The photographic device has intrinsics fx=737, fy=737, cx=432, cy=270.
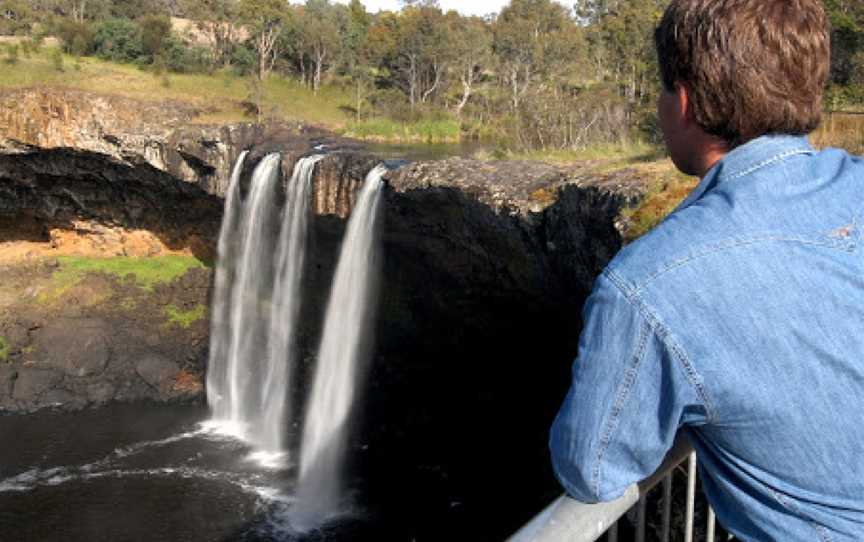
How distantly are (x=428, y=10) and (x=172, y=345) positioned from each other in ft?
86.0

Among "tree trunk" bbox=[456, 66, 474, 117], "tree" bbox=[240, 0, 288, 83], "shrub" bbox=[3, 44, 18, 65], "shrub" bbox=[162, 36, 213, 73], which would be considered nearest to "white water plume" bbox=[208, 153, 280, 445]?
"shrub" bbox=[3, 44, 18, 65]

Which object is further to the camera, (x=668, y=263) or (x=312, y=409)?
(x=312, y=409)

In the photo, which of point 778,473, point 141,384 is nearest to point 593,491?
point 778,473

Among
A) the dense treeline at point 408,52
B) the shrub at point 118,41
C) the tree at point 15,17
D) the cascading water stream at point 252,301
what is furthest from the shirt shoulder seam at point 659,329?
the tree at point 15,17

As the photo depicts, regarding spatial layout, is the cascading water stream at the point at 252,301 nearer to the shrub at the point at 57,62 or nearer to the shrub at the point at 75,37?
the shrub at the point at 57,62

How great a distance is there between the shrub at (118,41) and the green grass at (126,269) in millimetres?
13381

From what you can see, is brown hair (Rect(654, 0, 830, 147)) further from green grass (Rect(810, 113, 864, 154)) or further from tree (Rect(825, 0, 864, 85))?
tree (Rect(825, 0, 864, 85))

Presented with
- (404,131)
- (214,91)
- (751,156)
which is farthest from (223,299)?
(751,156)

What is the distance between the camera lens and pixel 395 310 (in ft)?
63.1

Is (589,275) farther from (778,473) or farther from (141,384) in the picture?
(141,384)

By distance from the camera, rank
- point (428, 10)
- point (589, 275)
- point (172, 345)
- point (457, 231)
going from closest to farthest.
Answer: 1. point (589, 275)
2. point (457, 231)
3. point (172, 345)
4. point (428, 10)

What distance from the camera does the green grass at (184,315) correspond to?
22125 mm

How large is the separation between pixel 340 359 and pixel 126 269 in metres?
9.83

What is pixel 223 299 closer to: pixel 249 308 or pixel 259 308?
pixel 249 308
